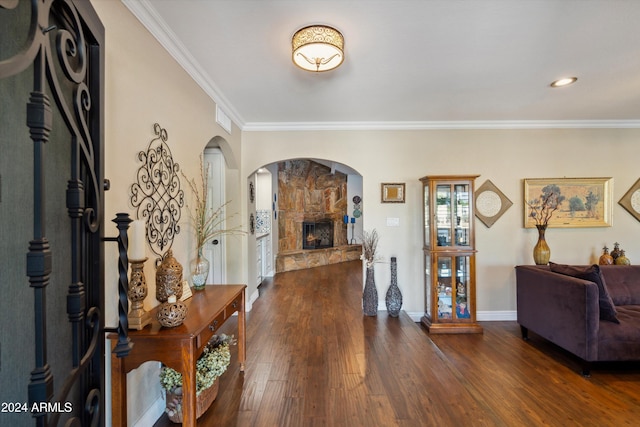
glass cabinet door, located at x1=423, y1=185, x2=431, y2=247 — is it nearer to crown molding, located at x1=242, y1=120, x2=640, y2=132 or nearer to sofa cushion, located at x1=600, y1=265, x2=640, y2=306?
crown molding, located at x1=242, y1=120, x2=640, y2=132

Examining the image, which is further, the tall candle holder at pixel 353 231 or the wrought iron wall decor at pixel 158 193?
the tall candle holder at pixel 353 231

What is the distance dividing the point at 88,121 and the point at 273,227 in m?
5.53

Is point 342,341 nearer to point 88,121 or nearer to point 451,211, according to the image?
point 451,211

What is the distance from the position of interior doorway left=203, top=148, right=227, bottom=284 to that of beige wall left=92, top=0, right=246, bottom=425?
138 centimetres

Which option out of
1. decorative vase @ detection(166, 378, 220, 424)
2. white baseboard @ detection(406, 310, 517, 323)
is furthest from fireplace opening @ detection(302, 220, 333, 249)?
decorative vase @ detection(166, 378, 220, 424)

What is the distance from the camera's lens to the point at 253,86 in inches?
111

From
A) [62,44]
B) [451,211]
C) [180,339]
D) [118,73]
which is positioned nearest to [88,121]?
[62,44]

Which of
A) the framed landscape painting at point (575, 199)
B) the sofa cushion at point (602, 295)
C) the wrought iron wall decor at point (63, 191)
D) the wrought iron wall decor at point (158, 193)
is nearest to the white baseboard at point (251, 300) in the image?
the wrought iron wall decor at point (158, 193)

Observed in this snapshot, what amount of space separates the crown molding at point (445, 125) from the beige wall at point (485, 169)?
0.06 metres

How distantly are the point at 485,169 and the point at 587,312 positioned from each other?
210cm

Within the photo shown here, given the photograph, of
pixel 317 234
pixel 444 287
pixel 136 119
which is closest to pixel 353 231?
pixel 317 234

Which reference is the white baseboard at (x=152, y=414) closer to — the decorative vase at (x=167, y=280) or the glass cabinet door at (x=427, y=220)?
the decorative vase at (x=167, y=280)

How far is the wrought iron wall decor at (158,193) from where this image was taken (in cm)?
174

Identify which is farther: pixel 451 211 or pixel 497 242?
pixel 497 242
